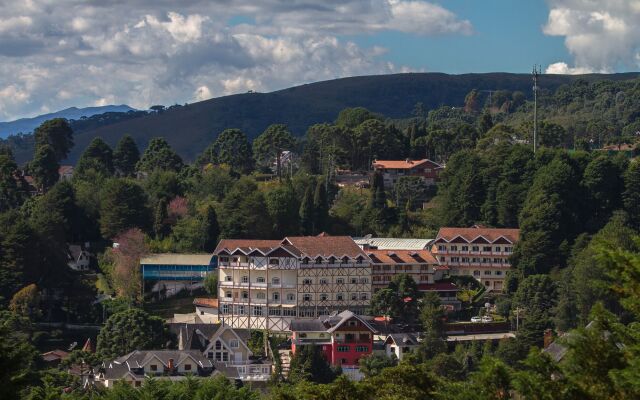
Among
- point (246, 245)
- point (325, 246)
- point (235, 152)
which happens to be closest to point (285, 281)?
point (246, 245)

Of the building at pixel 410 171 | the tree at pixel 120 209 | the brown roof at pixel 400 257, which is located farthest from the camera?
the building at pixel 410 171

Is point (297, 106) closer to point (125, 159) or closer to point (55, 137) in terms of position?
point (125, 159)

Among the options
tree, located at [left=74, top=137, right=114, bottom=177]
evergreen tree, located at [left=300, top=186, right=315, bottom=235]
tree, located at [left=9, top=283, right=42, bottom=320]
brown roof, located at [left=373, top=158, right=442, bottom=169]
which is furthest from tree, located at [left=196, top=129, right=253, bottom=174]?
tree, located at [left=9, top=283, right=42, bottom=320]

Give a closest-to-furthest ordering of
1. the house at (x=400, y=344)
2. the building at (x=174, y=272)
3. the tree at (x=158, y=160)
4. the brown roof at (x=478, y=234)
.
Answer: the house at (x=400, y=344)
the building at (x=174, y=272)
the brown roof at (x=478, y=234)
the tree at (x=158, y=160)

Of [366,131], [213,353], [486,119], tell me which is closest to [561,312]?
[213,353]

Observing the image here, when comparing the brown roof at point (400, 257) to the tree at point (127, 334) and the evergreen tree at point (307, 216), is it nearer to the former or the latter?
the evergreen tree at point (307, 216)

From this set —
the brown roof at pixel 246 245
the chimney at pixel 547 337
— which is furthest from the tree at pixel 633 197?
the brown roof at pixel 246 245
